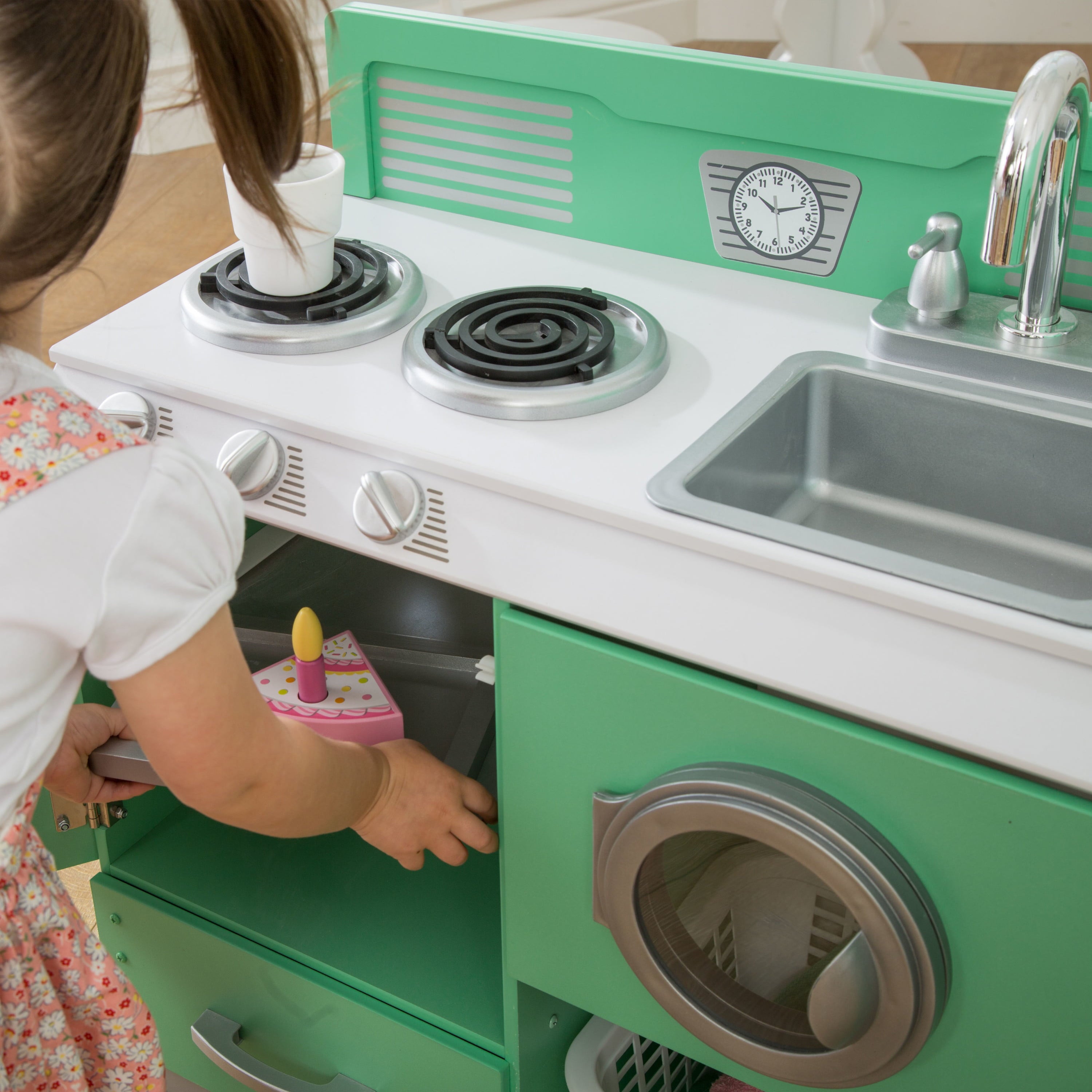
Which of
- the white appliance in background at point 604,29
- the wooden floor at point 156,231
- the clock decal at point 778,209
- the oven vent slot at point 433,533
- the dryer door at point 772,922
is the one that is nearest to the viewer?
the dryer door at point 772,922

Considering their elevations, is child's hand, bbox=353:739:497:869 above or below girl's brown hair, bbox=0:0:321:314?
below

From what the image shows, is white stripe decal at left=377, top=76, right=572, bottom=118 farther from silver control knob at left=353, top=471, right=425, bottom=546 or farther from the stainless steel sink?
silver control knob at left=353, top=471, right=425, bottom=546

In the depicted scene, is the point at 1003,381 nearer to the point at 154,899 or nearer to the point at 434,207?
the point at 434,207

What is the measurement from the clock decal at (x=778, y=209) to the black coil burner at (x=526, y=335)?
0.68ft

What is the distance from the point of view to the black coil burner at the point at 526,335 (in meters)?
1.10

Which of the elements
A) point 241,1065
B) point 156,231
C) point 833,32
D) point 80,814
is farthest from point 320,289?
point 833,32

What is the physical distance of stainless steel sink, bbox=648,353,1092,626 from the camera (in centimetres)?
108

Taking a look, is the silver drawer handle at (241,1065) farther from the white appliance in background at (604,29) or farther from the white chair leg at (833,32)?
the white chair leg at (833,32)

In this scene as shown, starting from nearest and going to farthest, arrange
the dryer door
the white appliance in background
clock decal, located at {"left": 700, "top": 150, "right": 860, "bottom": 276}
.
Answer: the dryer door
clock decal, located at {"left": 700, "top": 150, "right": 860, "bottom": 276}
the white appliance in background

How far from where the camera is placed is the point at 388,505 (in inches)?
40.4

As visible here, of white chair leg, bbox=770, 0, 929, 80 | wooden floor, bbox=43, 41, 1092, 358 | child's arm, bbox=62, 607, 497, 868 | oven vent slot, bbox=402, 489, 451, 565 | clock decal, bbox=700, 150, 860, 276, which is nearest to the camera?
child's arm, bbox=62, 607, 497, 868

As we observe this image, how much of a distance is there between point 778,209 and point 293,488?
607 mm

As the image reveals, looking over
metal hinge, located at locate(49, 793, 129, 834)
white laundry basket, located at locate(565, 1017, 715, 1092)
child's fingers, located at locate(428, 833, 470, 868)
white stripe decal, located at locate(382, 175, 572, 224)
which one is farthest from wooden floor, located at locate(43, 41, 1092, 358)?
white laundry basket, located at locate(565, 1017, 715, 1092)

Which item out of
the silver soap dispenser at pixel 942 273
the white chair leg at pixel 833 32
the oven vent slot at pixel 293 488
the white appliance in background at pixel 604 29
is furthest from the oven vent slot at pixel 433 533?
the white chair leg at pixel 833 32
